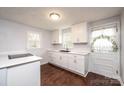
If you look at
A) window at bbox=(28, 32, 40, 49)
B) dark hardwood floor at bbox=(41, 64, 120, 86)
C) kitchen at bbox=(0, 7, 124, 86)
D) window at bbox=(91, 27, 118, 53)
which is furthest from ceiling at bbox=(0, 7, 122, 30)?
dark hardwood floor at bbox=(41, 64, 120, 86)

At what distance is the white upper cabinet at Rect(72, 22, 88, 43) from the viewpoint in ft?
8.74

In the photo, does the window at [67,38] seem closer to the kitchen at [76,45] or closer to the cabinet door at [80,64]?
the kitchen at [76,45]

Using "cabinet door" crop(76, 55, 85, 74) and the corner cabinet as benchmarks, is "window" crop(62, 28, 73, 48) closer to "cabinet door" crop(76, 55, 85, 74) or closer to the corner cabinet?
the corner cabinet

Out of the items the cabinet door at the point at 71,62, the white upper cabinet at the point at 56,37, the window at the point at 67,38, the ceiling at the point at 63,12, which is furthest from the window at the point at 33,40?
the cabinet door at the point at 71,62

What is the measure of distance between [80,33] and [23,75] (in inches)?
93.8

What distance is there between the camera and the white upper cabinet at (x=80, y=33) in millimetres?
2665

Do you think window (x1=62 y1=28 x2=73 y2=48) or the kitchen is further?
window (x1=62 y1=28 x2=73 y2=48)

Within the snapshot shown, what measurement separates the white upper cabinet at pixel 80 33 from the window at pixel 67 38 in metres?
0.61

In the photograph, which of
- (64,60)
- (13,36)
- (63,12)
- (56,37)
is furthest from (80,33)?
(13,36)

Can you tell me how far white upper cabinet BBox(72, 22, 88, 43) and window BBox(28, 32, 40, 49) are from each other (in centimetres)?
198

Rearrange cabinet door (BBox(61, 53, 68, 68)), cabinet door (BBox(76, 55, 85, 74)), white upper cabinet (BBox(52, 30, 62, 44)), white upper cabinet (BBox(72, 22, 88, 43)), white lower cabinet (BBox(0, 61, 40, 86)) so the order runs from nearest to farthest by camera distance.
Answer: white lower cabinet (BBox(0, 61, 40, 86)) < cabinet door (BBox(76, 55, 85, 74)) < white upper cabinet (BBox(72, 22, 88, 43)) < cabinet door (BBox(61, 53, 68, 68)) < white upper cabinet (BBox(52, 30, 62, 44))

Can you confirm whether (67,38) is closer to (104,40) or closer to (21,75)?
(104,40)
